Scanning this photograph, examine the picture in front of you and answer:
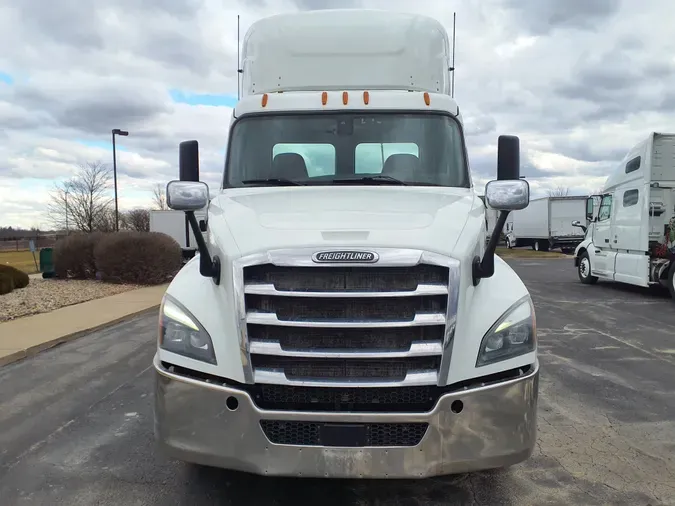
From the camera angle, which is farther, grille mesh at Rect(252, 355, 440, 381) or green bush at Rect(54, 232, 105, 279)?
green bush at Rect(54, 232, 105, 279)

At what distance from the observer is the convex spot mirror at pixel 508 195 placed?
3.34 meters

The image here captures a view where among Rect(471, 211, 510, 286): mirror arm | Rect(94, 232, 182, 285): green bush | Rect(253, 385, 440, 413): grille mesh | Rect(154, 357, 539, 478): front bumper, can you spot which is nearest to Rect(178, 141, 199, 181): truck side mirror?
Rect(154, 357, 539, 478): front bumper

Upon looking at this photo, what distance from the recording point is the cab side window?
15.1 m

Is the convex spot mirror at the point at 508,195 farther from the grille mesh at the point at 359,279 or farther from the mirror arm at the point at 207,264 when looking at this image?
the mirror arm at the point at 207,264

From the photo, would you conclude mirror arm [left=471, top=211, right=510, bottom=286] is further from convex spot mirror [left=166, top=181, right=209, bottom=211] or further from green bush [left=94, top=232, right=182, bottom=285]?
green bush [left=94, top=232, right=182, bottom=285]

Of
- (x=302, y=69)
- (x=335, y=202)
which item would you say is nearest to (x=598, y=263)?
(x=302, y=69)

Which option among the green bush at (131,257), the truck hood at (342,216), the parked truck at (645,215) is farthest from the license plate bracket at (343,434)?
the green bush at (131,257)

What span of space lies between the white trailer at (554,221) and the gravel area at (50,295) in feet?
89.2

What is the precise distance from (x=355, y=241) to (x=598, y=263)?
14.8 m

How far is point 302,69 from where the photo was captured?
17.9 ft

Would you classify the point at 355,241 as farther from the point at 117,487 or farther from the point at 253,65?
the point at 253,65

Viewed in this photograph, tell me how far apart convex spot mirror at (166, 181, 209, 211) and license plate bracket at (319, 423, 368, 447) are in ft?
5.22

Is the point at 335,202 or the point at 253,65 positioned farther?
the point at 253,65

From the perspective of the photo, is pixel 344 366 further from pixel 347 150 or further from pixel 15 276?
pixel 15 276
